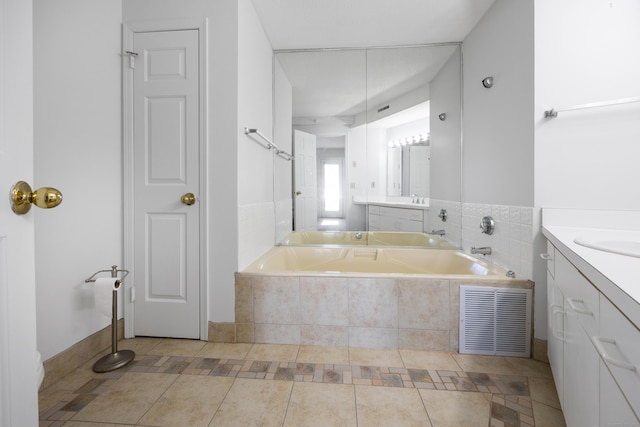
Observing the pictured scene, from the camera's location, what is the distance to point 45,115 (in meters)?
1.45

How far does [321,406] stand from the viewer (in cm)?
131

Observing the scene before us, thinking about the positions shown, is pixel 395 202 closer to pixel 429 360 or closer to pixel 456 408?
pixel 429 360

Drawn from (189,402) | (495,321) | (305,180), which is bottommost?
(189,402)

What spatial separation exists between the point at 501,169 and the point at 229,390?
2.08 meters

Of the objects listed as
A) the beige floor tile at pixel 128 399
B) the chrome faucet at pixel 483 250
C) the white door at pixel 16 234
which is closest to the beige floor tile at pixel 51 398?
the beige floor tile at pixel 128 399

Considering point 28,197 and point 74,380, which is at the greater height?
point 28,197

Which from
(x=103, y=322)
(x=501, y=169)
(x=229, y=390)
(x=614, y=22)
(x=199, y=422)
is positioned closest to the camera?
(x=199, y=422)

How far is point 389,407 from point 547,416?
0.66 metres

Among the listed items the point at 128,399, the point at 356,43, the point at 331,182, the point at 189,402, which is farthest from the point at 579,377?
the point at 356,43

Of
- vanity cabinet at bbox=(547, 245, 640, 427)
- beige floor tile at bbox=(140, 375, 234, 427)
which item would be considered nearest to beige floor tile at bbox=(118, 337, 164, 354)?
beige floor tile at bbox=(140, 375, 234, 427)

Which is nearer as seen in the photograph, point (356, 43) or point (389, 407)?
point (389, 407)

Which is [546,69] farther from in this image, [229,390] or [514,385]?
[229,390]

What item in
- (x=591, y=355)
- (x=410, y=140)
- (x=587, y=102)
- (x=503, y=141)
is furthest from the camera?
(x=410, y=140)

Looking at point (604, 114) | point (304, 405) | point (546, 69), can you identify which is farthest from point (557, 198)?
point (304, 405)
